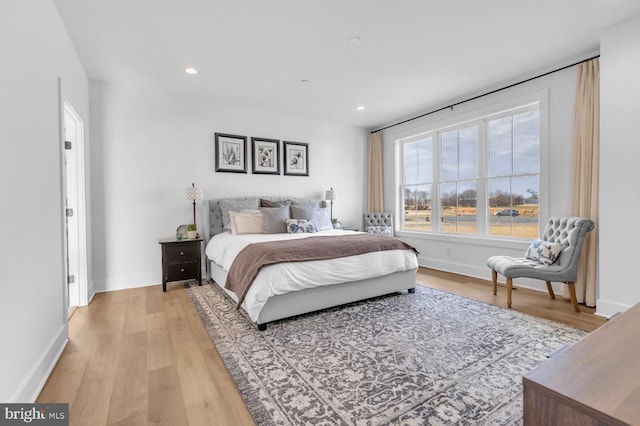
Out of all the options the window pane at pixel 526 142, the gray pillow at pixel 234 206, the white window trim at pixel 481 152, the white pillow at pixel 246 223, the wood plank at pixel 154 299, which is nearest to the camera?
the wood plank at pixel 154 299

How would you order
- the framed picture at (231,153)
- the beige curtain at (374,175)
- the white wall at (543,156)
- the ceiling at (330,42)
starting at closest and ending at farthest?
the ceiling at (330,42) < the white wall at (543,156) < the framed picture at (231,153) < the beige curtain at (374,175)

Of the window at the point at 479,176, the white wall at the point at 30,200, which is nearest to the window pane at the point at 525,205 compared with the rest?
the window at the point at 479,176

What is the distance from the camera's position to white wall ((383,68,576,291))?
11.2ft

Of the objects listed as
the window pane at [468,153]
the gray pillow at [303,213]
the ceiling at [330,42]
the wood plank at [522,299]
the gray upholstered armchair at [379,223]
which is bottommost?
the wood plank at [522,299]

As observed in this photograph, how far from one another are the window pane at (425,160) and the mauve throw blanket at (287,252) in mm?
2339

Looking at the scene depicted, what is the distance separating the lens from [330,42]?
2887mm

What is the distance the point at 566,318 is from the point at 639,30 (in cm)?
271

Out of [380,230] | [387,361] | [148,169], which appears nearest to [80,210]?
[148,169]

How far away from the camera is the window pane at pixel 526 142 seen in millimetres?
3738

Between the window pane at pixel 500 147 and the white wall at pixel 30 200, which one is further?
the window pane at pixel 500 147

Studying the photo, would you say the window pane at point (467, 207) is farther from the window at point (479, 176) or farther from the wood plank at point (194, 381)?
the wood plank at point (194, 381)

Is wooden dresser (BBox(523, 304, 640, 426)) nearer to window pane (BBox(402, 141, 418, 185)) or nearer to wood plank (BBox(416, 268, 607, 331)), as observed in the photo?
wood plank (BBox(416, 268, 607, 331))

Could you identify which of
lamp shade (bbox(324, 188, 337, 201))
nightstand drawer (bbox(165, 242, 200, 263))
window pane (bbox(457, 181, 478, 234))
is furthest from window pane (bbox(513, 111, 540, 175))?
nightstand drawer (bbox(165, 242, 200, 263))

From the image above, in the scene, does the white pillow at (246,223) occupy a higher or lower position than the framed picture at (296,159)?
lower
